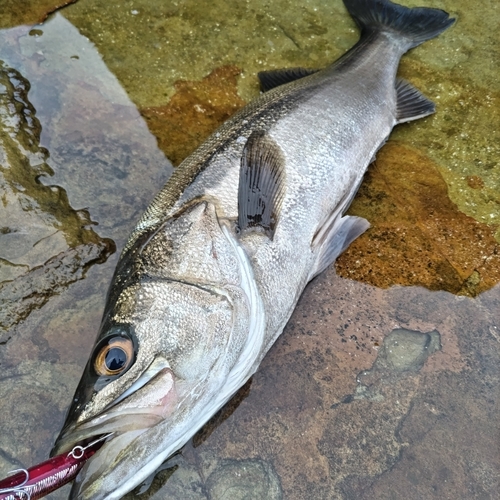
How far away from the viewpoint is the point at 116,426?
7.09 feet

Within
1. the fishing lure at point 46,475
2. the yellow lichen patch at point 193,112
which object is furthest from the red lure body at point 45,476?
the yellow lichen patch at point 193,112

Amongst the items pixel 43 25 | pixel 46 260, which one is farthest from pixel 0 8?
pixel 46 260

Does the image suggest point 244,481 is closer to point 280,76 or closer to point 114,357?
point 114,357

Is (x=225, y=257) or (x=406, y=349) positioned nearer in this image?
(x=225, y=257)

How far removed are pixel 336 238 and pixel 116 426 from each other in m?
1.90

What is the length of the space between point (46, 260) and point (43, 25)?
265cm

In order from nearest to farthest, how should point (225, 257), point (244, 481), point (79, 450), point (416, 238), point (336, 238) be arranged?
point (79, 450)
point (244, 481)
point (225, 257)
point (336, 238)
point (416, 238)

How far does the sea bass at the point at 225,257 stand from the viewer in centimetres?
224

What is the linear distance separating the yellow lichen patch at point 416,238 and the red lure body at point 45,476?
1.95 m

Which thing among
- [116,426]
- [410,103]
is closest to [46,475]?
[116,426]

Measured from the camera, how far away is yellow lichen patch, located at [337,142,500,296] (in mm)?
3461

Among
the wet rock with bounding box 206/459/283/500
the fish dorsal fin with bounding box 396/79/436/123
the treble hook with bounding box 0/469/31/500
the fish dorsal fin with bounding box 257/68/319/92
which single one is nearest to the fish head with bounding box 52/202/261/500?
the treble hook with bounding box 0/469/31/500

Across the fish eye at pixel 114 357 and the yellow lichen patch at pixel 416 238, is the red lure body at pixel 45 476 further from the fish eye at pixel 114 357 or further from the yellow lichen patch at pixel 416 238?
the yellow lichen patch at pixel 416 238

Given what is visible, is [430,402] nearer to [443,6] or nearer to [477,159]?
[477,159]
